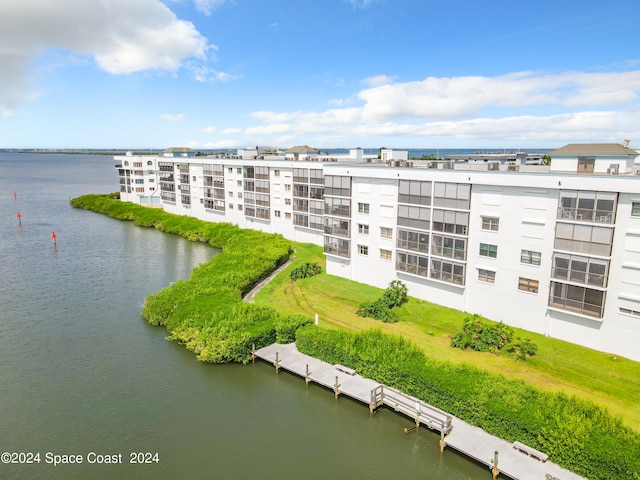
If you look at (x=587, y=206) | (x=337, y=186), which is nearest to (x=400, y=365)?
(x=587, y=206)

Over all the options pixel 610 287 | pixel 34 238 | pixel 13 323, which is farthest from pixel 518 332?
pixel 34 238

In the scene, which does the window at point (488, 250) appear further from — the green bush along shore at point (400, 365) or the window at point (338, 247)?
the window at point (338, 247)

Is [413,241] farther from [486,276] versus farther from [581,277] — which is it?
[581,277]

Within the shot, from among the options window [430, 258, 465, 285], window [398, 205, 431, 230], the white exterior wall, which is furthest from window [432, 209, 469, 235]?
window [430, 258, 465, 285]

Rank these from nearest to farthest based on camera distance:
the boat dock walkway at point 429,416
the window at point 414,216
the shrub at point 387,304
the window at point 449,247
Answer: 1. the boat dock walkway at point 429,416
2. the window at point 449,247
3. the shrub at point 387,304
4. the window at point 414,216

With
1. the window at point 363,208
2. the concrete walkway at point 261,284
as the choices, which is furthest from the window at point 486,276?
the concrete walkway at point 261,284

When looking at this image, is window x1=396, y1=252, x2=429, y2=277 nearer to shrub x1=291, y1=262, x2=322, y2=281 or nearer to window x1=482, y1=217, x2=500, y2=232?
window x1=482, y1=217, x2=500, y2=232

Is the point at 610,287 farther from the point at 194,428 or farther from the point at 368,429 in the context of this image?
the point at 194,428
